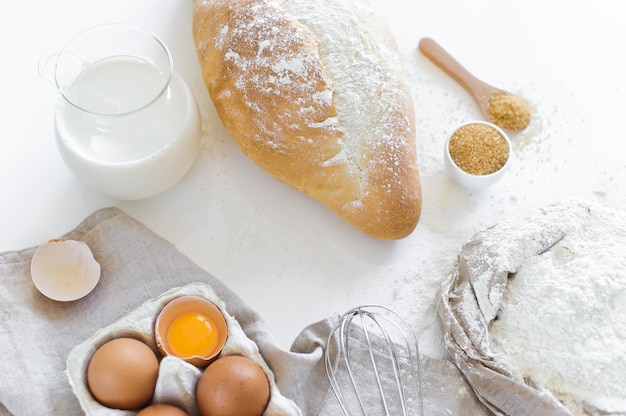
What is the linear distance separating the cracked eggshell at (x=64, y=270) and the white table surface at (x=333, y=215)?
9 cm

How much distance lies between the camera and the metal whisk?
50.4 inches

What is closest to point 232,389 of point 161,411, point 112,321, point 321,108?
point 161,411

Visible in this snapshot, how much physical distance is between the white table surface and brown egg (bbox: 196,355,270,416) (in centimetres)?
21

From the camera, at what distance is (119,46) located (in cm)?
137

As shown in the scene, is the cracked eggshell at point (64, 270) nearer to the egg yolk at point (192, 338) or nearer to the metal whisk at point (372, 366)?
the egg yolk at point (192, 338)

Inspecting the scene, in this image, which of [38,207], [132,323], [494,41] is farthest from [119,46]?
[494,41]

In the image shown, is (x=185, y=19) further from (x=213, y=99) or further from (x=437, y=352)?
(x=437, y=352)

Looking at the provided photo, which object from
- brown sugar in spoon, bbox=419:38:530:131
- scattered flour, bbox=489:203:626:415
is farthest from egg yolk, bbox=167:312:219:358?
brown sugar in spoon, bbox=419:38:530:131

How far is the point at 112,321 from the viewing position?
1.30 meters

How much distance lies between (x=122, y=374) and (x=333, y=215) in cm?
51

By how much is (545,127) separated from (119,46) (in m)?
0.85

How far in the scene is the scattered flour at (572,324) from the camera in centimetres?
120

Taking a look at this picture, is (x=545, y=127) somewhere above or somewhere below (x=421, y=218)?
above

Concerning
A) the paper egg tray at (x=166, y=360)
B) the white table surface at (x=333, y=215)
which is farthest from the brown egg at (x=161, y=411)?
the white table surface at (x=333, y=215)
